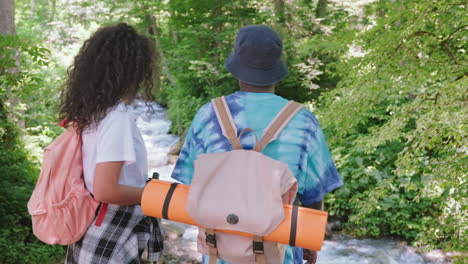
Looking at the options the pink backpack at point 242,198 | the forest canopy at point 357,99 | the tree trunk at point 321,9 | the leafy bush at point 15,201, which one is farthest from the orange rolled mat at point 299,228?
the tree trunk at point 321,9

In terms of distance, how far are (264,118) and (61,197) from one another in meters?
0.93

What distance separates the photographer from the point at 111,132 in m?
1.62

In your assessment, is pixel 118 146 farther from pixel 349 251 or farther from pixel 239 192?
pixel 349 251

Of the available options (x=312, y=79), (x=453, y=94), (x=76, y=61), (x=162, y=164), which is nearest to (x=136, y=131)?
(x=76, y=61)

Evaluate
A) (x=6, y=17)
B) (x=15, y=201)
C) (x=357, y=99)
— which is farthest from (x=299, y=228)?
(x=6, y=17)

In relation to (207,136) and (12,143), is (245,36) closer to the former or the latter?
(207,136)

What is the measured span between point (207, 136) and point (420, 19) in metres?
2.72

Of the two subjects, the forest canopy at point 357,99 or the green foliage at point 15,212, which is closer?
the forest canopy at point 357,99

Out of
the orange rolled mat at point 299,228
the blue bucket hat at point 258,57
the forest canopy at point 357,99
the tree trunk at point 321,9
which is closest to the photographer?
the orange rolled mat at point 299,228

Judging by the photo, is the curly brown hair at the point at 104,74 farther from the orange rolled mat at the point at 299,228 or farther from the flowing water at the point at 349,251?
the flowing water at the point at 349,251

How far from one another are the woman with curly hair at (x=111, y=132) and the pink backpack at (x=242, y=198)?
37 cm

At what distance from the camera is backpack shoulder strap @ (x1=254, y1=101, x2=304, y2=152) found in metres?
1.47

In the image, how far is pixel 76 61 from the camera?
178 centimetres

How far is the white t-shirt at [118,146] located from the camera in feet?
5.24
